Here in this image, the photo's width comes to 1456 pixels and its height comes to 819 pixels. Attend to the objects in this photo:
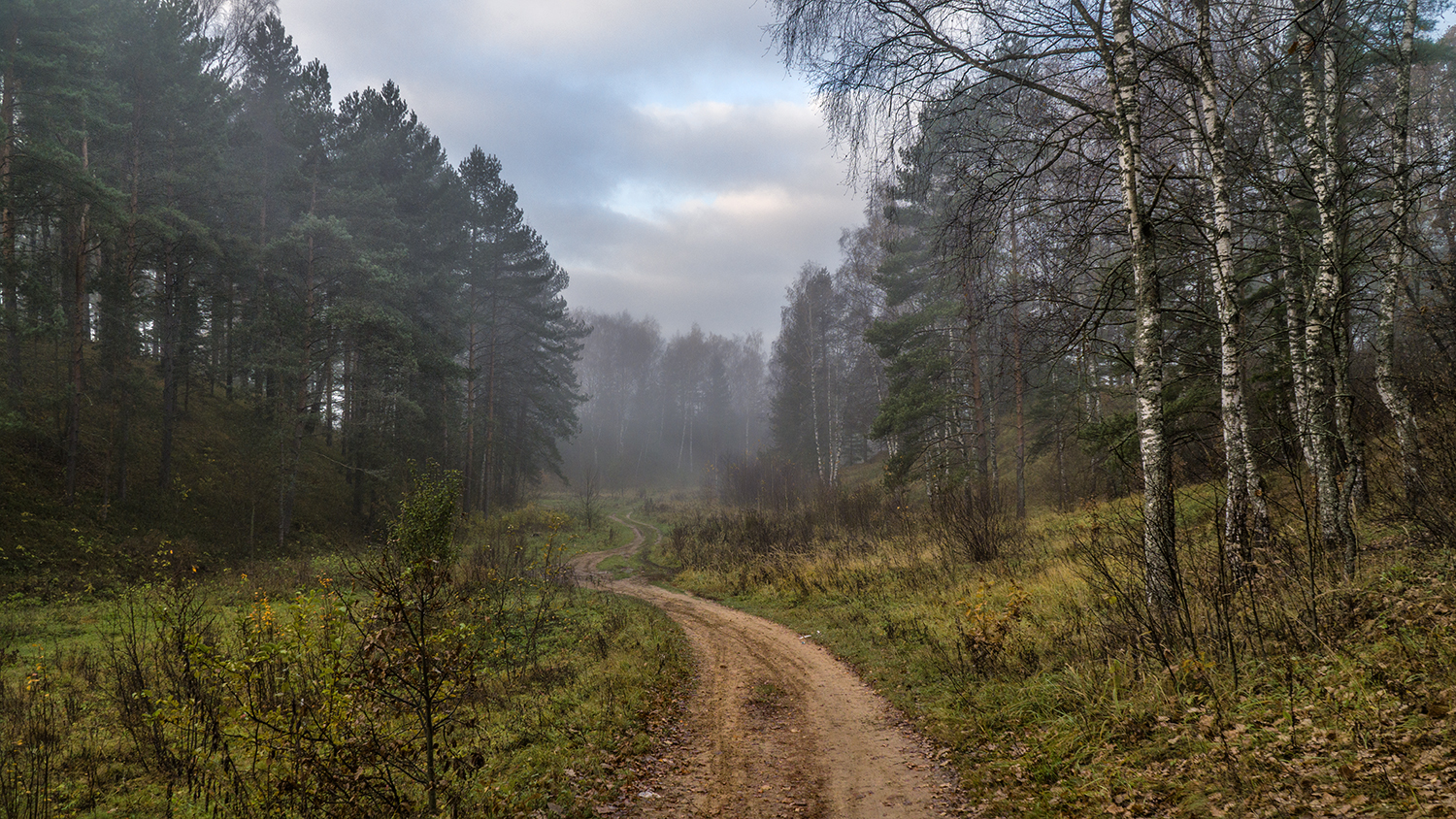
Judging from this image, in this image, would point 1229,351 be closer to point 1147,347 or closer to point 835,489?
point 1147,347

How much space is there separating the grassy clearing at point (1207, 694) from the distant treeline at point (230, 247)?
2043 centimetres

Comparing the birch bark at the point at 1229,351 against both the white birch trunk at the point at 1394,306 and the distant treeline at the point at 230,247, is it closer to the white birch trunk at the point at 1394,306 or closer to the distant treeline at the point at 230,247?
the white birch trunk at the point at 1394,306

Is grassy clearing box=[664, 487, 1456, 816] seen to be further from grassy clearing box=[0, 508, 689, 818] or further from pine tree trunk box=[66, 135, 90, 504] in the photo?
pine tree trunk box=[66, 135, 90, 504]

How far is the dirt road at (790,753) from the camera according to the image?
5.08 m

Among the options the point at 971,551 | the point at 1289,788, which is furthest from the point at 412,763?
the point at 971,551

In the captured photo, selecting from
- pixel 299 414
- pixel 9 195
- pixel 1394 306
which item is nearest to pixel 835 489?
pixel 1394 306

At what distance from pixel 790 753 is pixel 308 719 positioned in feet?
14.7

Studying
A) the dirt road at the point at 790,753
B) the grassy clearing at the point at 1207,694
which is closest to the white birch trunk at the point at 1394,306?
the grassy clearing at the point at 1207,694

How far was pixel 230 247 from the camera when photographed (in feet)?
69.2

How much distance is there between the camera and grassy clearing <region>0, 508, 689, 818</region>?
451 centimetres

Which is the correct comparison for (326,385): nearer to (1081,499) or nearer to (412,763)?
(412,763)

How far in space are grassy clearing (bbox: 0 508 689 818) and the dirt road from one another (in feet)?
1.63

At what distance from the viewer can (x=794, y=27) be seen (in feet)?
21.6

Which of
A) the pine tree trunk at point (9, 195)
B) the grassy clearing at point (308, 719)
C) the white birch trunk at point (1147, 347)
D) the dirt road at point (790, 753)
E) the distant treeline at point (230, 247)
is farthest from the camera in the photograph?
the distant treeline at point (230, 247)
